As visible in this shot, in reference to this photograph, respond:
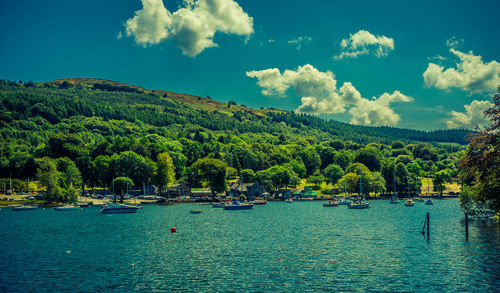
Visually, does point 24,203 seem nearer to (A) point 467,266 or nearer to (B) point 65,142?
(B) point 65,142

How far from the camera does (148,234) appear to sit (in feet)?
238

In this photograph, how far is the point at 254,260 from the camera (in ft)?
154

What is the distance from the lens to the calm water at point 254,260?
36.2 meters

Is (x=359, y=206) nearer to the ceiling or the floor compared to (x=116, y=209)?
nearer to the floor

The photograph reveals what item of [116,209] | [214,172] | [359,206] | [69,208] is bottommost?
[359,206]

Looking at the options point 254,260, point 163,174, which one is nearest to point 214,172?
point 163,174

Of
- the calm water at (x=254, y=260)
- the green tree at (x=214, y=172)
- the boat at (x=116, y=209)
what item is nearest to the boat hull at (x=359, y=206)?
the green tree at (x=214, y=172)

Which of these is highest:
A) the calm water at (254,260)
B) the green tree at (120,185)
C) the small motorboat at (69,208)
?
the green tree at (120,185)

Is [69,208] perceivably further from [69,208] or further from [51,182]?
[51,182]

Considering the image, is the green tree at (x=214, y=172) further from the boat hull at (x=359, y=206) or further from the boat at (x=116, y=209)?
the boat hull at (x=359, y=206)

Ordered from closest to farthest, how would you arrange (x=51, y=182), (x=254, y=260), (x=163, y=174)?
(x=254, y=260)
(x=51, y=182)
(x=163, y=174)

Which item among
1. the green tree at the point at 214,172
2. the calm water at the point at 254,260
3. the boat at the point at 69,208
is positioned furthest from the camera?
the green tree at the point at 214,172

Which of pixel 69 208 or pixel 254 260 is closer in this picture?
pixel 254 260

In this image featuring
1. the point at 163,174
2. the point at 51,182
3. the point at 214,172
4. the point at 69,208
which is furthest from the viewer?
the point at 163,174
